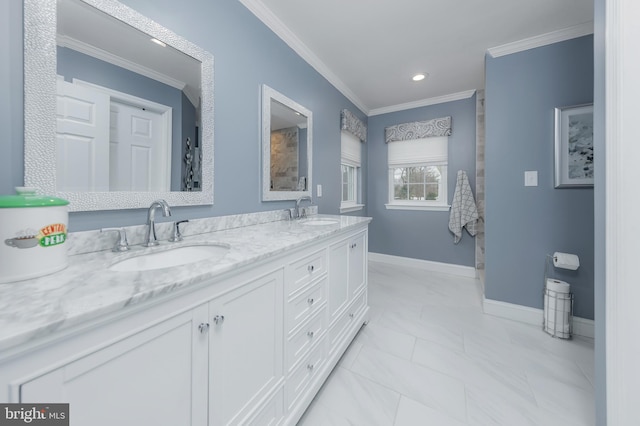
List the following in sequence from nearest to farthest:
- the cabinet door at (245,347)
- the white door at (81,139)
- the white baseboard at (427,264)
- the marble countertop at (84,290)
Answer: the marble countertop at (84,290) → the cabinet door at (245,347) → the white door at (81,139) → the white baseboard at (427,264)

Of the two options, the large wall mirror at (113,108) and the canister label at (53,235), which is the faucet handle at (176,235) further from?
the canister label at (53,235)

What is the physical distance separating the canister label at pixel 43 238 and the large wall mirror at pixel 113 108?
29cm

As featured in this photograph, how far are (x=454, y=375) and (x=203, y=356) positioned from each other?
156cm

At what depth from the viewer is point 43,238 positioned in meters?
0.64

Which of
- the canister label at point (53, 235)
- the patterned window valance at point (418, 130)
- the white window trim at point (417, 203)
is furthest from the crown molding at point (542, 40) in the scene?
the canister label at point (53, 235)

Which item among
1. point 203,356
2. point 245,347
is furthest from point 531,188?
point 203,356

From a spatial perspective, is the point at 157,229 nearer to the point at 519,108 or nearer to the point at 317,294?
the point at 317,294

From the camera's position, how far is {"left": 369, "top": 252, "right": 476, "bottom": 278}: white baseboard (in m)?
3.41

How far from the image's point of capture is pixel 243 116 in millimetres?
1643

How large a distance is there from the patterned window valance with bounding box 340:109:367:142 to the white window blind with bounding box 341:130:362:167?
7 cm

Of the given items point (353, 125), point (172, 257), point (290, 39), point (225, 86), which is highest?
point (290, 39)

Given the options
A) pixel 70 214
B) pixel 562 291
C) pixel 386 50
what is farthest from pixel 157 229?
pixel 562 291

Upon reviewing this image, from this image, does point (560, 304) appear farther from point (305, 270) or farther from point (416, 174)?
point (416, 174)

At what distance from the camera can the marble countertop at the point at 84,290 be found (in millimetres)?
426
